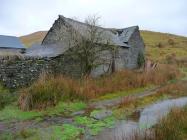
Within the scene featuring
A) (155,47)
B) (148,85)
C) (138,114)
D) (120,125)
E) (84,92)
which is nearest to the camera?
(120,125)

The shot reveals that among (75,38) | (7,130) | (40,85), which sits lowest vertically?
(7,130)

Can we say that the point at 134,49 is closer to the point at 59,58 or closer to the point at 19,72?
the point at 59,58

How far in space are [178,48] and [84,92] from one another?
55.5 meters

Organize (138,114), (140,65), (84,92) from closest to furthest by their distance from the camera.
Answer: (138,114) < (84,92) < (140,65)

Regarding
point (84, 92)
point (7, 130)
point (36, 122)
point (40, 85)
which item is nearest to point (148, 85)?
point (84, 92)

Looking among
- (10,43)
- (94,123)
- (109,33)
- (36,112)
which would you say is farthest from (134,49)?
(94,123)

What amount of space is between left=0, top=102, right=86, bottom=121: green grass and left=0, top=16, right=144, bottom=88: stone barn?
15.7ft

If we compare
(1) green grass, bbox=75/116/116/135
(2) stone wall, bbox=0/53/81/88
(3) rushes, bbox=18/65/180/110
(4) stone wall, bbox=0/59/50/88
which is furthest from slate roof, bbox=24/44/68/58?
(1) green grass, bbox=75/116/116/135

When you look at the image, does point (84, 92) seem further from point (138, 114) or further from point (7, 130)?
point (7, 130)

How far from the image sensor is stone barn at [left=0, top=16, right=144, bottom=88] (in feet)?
62.5

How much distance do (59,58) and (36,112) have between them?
31.0 ft

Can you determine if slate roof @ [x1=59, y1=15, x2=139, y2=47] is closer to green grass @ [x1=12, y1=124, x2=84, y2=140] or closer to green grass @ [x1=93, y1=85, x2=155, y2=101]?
green grass @ [x1=93, y1=85, x2=155, y2=101]

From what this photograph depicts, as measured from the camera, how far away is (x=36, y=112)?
13875 millimetres

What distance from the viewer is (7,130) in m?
11.3
